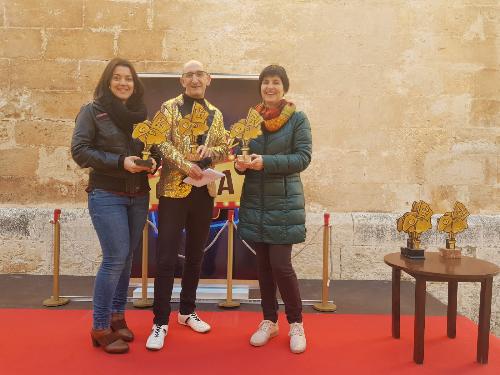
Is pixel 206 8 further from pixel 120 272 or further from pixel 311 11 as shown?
pixel 120 272

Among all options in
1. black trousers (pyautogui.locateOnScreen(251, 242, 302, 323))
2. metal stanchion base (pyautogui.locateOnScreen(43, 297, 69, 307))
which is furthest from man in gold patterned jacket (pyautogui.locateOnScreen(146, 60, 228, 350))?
metal stanchion base (pyautogui.locateOnScreen(43, 297, 69, 307))

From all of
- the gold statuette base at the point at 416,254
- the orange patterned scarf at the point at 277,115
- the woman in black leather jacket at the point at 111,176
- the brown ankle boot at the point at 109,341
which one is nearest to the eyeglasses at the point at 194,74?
the woman in black leather jacket at the point at 111,176

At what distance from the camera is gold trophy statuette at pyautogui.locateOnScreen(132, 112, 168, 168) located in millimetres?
2715

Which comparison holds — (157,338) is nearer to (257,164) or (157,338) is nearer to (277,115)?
(257,164)

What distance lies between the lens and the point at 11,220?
523 cm

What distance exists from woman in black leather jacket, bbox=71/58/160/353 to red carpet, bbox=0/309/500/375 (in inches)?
10.0

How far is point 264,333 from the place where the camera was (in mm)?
3057

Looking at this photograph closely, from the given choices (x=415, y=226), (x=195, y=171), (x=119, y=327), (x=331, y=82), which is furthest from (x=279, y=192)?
(x=331, y=82)

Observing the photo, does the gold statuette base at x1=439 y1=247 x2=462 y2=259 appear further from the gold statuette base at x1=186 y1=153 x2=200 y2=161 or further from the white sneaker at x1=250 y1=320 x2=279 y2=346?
the gold statuette base at x1=186 y1=153 x2=200 y2=161

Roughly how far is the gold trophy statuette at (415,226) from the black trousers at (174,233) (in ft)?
4.61

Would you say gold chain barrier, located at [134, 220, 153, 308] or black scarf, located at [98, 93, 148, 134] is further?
gold chain barrier, located at [134, 220, 153, 308]

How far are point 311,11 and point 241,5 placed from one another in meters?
0.85

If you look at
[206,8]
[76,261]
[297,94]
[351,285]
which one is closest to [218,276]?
[351,285]

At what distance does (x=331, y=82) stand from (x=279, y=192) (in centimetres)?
291
